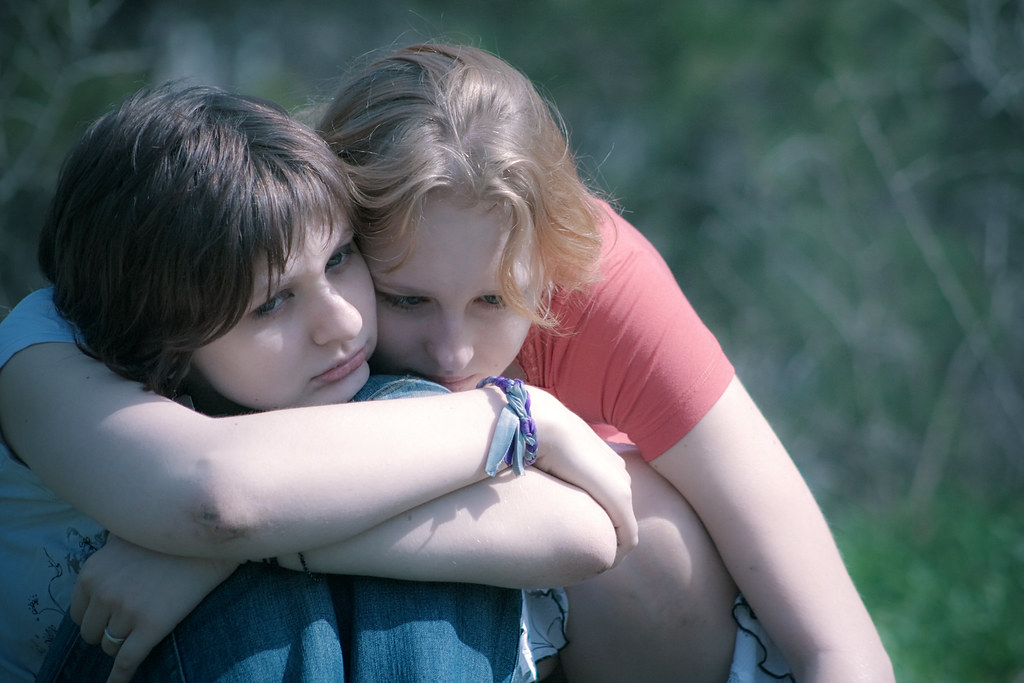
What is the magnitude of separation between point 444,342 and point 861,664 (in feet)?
3.32

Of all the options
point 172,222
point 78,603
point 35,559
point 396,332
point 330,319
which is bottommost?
point 35,559

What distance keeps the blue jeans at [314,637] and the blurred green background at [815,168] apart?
8.56ft

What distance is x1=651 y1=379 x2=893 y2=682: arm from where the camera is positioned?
176 centimetres

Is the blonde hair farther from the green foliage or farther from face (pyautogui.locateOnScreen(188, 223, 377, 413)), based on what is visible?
the green foliage

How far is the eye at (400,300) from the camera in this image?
5.83ft

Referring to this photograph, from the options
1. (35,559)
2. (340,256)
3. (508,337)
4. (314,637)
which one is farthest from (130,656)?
(508,337)

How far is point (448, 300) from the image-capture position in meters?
1.74

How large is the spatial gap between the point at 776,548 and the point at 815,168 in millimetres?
2591

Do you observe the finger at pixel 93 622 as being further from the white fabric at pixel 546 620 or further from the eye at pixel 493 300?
the eye at pixel 493 300

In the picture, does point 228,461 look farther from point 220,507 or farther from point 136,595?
point 136,595

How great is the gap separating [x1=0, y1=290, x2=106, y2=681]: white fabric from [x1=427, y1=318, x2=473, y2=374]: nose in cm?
64

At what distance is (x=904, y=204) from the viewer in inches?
153

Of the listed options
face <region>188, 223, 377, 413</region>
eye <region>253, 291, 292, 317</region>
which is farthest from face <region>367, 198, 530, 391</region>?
eye <region>253, 291, 292, 317</region>

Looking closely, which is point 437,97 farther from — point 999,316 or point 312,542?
point 999,316
